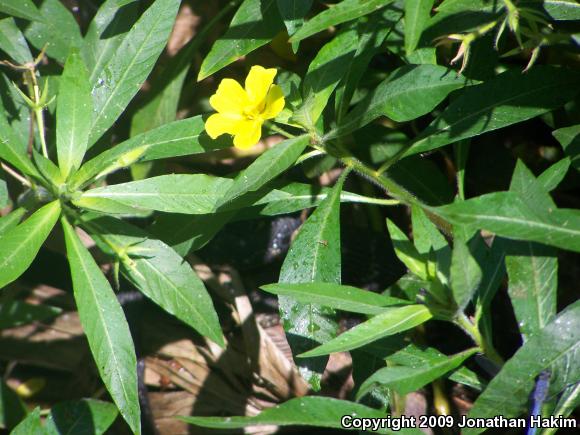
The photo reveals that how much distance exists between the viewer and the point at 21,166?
4.64ft

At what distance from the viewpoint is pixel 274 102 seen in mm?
1455

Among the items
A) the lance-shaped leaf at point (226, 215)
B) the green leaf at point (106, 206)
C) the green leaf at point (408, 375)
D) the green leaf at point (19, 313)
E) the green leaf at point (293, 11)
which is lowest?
the green leaf at point (19, 313)

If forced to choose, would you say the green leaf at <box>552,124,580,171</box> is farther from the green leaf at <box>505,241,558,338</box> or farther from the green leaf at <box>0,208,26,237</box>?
the green leaf at <box>0,208,26,237</box>

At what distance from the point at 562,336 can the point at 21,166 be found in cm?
113

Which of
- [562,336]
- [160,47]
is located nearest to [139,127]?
[160,47]

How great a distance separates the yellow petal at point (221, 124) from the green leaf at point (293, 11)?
22cm

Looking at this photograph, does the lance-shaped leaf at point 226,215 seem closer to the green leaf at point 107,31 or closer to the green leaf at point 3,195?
the green leaf at point 3,195

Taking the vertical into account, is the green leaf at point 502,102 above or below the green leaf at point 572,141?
above

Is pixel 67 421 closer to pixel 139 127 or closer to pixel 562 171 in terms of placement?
pixel 139 127

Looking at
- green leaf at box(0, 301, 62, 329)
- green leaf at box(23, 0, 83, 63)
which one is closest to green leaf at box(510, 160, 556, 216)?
green leaf at box(23, 0, 83, 63)

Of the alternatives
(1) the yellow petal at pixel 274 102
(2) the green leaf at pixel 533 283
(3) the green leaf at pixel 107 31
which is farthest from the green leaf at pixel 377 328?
(3) the green leaf at pixel 107 31

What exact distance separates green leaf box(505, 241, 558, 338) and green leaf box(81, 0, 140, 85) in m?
1.15

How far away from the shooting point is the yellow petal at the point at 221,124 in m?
1.47

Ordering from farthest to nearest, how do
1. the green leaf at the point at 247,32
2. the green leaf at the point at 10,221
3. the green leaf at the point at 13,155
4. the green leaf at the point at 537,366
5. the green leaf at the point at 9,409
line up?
the green leaf at the point at 9,409 → the green leaf at the point at 247,32 → the green leaf at the point at 10,221 → the green leaf at the point at 13,155 → the green leaf at the point at 537,366
